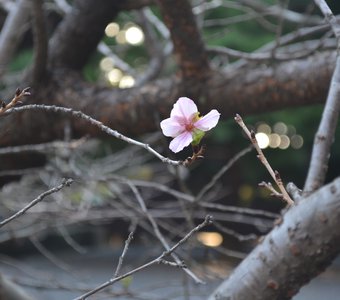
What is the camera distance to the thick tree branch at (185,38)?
150 centimetres

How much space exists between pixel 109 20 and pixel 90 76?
219 centimetres

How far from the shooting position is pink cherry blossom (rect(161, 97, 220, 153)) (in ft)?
2.42

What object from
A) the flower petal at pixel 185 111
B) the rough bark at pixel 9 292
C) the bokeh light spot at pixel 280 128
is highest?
the flower petal at pixel 185 111

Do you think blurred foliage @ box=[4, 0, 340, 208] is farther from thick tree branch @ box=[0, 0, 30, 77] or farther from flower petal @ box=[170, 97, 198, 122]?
flower petal @ box=[170, 97, 198, 122]

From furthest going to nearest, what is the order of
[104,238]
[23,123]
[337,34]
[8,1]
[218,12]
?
1. [104,238]
2. [218,12]
3. [8,1]
4. [23,123]
5. [337,34]

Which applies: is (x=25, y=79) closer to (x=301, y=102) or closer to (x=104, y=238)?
(x=301, y=102)

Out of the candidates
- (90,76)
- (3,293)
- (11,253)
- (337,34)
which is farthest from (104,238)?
(337,34)

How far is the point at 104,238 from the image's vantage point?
18.5 ft

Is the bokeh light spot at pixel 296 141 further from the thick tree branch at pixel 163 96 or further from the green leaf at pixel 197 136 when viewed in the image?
the green leaf at pixel 197 136

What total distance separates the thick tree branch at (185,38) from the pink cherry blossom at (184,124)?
2.58ft

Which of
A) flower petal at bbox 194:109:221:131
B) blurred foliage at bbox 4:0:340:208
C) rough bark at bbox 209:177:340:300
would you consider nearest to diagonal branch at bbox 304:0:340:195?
rough bark at bbox 209:177:340:300

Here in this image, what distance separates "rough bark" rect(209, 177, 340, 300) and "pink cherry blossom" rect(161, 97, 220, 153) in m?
0.17

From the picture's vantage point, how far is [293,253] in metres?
0.79

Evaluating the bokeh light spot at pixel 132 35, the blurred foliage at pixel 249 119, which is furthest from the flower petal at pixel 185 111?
the blurred foliage at pixel 249 119
